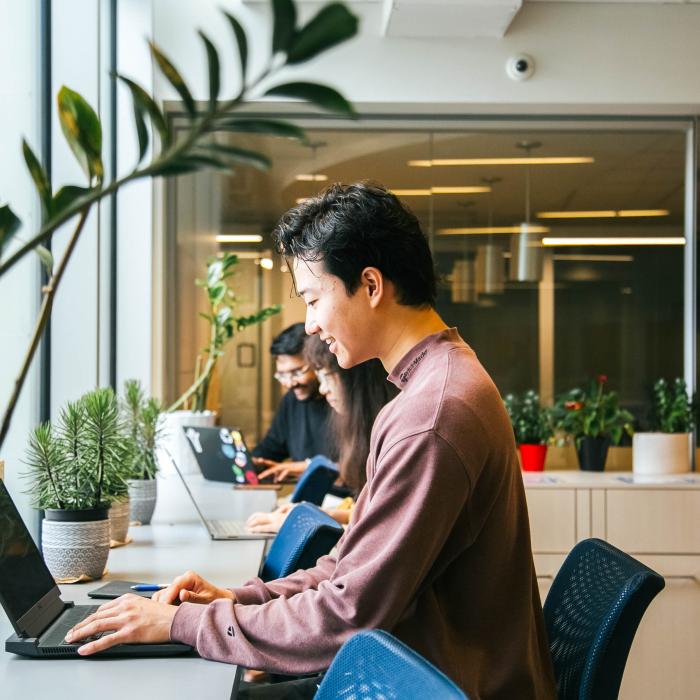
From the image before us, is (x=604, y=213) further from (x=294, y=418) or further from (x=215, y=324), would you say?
(x=215, y=324)

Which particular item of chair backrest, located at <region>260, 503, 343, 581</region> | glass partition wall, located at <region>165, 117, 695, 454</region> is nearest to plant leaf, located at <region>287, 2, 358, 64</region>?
chair backrest, located at <region>260, 503, 343, 581</region>


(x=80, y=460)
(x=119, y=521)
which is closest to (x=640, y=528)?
(x=119, y=521)

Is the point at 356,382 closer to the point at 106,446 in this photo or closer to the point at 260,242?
the point at 106,446

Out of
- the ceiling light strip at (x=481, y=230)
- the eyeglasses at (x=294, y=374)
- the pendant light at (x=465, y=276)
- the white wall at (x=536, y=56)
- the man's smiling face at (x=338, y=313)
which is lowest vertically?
the eyeglasses at (x=294, y=374)

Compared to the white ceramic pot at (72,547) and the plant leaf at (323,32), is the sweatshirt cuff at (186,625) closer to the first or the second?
the white ceramic pot at (72,547)

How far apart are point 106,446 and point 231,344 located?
2655mm

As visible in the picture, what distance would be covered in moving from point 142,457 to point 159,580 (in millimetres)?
994

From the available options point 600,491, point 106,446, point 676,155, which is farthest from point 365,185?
Result: point 676,155

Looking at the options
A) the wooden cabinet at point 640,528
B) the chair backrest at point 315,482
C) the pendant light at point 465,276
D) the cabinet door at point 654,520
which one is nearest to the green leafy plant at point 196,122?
the chair backrest at point 315,482

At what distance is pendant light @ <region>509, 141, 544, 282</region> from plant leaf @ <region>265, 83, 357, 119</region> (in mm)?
4587

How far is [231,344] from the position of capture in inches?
202

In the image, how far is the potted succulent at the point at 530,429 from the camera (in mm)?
4941

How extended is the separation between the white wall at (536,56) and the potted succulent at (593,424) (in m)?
1.54

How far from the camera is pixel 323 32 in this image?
64cm
